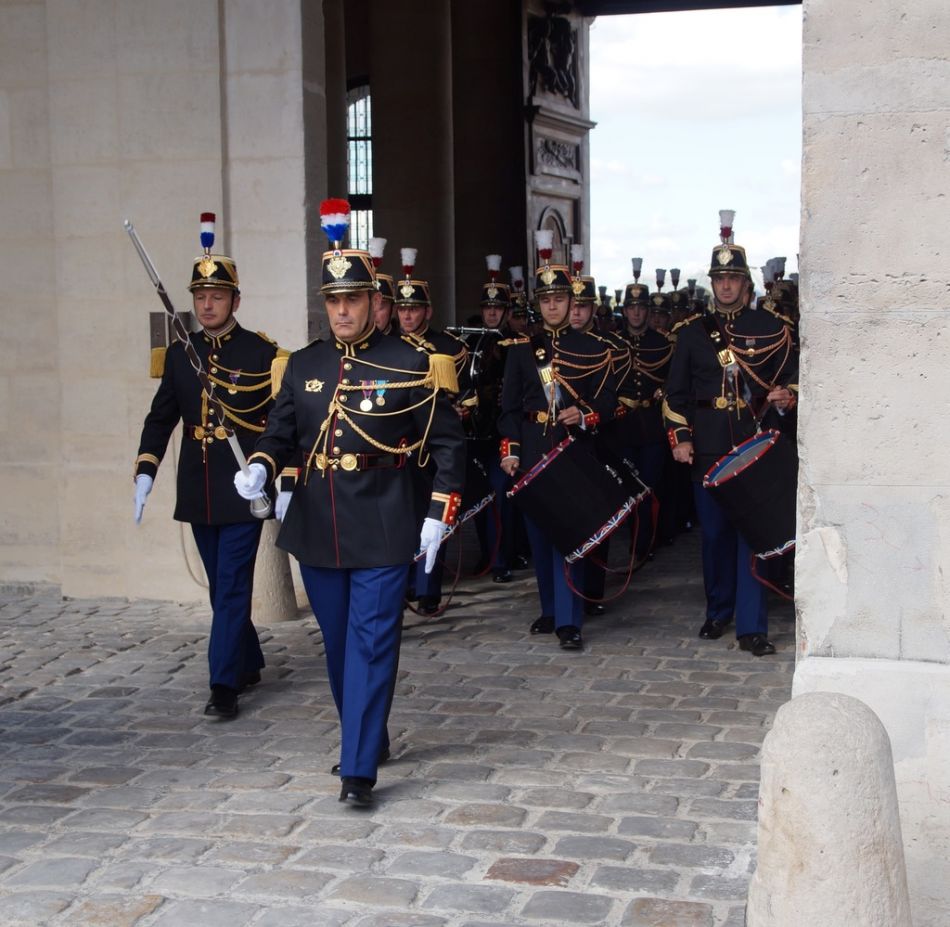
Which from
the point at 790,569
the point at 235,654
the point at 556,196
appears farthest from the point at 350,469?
the point at 556,196

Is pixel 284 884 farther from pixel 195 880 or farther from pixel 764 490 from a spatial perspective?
pixel 764 490

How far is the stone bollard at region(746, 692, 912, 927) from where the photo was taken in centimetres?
333

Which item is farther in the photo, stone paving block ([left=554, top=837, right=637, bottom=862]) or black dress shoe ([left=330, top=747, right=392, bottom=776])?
black dress shoe ([left=330, top=747, right=392, bottom=776])

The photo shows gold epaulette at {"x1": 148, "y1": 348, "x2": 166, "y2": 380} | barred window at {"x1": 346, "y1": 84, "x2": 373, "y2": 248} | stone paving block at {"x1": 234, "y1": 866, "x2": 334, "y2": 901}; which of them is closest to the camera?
stone paving block at {"x1": 234, "y1": 866, "x2": 334, "y2": 901}

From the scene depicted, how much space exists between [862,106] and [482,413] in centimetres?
604

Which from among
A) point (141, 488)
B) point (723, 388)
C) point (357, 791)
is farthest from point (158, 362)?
point (723, 388)

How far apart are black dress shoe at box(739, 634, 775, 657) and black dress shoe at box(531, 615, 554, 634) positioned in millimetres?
1015

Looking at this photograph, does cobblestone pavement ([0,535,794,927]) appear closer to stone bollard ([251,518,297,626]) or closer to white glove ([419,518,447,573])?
stone bollard ([251,518,297,626])

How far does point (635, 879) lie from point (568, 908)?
0.98ft

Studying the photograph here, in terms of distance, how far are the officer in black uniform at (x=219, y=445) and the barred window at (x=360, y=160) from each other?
14.7 m

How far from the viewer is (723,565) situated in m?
8.23

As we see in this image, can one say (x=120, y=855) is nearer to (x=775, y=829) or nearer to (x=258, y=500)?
(x=258, y=500)

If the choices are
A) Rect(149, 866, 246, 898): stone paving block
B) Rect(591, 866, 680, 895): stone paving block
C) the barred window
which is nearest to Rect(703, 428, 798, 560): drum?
A: Rect(591, 866, 680, 895): stone paving block

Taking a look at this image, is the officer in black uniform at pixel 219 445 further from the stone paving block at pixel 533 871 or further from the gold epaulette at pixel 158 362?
the stone paving block at pixel 533 871
